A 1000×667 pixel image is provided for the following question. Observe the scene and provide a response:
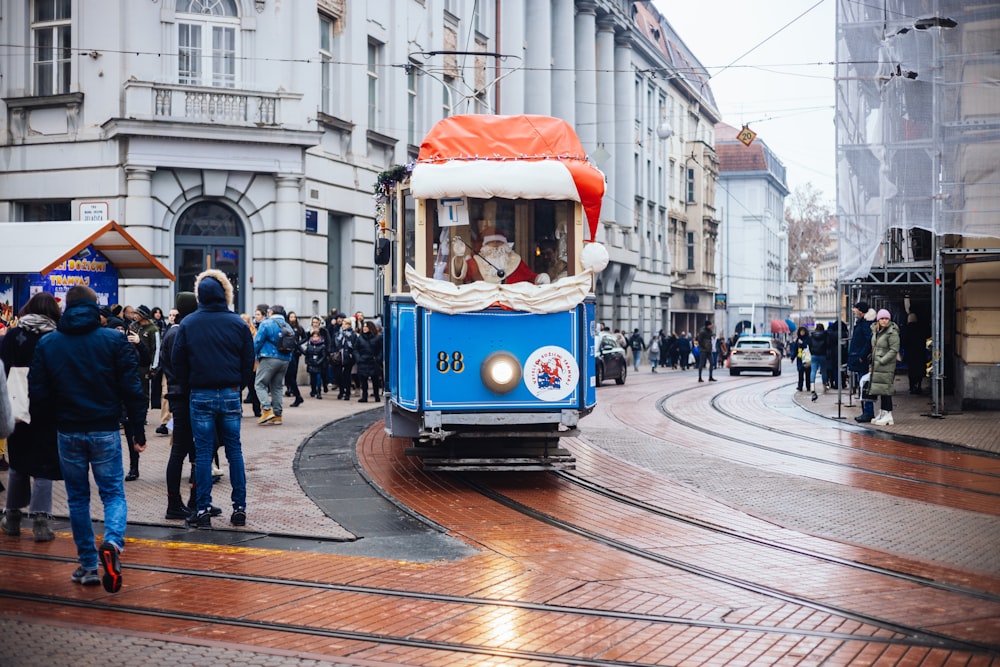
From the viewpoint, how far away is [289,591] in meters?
6.90

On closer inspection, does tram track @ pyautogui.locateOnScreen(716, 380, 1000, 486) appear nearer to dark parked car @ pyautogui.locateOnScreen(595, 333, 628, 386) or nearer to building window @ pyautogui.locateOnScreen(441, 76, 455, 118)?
dark parked car @ pyautogui.locateOnScreen(595, 333, 628, 386)

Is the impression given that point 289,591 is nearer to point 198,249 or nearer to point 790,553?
point 790,553

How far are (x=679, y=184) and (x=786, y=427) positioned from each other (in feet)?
157

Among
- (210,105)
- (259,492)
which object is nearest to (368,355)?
(210,105)

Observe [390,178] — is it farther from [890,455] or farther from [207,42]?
[207,42]

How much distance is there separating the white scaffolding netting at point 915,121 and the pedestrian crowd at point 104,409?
13194mm

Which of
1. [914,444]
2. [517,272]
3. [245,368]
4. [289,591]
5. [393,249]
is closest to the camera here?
[289,591]

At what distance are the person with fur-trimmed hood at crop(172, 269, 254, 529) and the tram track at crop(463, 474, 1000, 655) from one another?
256 centimetres

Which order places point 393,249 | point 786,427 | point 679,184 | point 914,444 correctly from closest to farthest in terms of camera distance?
point 393,249, point 914,444, point 786,427, point 679,184

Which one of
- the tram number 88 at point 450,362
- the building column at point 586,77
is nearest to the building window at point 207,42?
the tram number 88 at point 450,362

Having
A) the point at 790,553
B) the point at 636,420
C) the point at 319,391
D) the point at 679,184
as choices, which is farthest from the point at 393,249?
the point at 679,184

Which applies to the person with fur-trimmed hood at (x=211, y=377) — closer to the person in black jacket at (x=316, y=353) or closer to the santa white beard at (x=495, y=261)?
the santa white beard at (x=495, y=261)

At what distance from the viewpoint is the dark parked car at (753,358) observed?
39844mm

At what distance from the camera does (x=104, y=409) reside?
7.07 m
